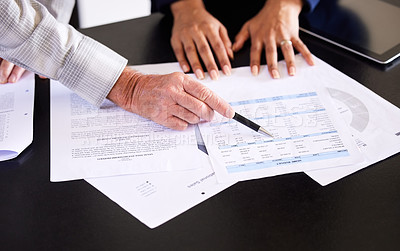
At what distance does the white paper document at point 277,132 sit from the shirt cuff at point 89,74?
25 cm

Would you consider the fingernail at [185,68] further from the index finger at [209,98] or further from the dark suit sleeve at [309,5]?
the dark suit sleeve at [309,5]

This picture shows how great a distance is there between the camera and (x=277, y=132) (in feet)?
3.60

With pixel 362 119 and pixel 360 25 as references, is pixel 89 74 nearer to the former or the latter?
pixel 362 119

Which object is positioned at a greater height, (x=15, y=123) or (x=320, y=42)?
(x=320, y=42)

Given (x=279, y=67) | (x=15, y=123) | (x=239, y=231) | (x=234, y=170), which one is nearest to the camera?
(x=239, y=231)

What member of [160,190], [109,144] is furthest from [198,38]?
[160,190]

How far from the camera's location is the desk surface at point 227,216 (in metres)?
0.88

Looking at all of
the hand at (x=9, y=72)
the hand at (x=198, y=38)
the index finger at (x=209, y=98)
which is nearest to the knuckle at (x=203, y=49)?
the hand at (x=198, y=38)

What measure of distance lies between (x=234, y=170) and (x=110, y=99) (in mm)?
373

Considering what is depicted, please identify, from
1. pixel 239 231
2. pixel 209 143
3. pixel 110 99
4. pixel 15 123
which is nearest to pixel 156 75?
pixel 110 99

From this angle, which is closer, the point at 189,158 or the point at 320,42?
the point at 189,158

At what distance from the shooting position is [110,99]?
120 cm

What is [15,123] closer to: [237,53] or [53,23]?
[53,23]

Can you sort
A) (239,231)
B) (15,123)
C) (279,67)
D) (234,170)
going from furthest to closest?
(279,67) < (15,123) < (234,170) < (239,231)
